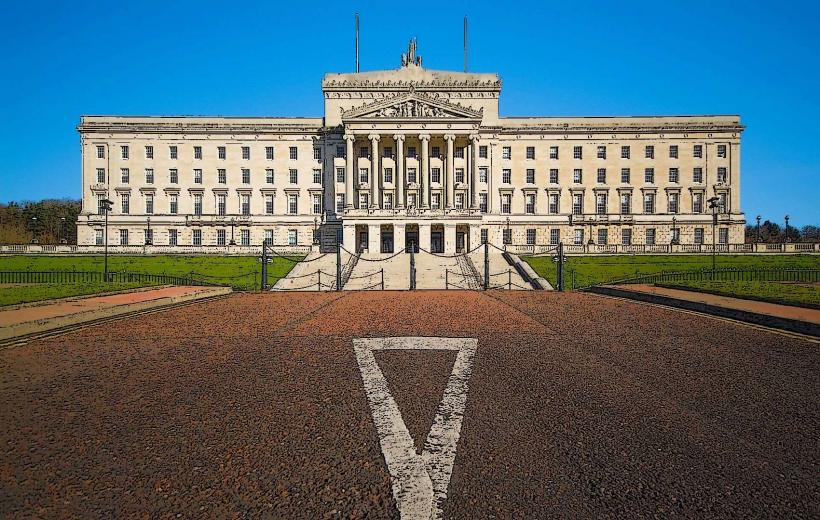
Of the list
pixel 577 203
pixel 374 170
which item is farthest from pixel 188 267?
pixel 577 203

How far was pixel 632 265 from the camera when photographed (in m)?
38.2

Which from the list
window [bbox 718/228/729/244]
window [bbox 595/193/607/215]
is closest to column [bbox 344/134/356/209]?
window [bbox 595/193/607/215]

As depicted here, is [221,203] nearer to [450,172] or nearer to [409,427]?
[450,172]

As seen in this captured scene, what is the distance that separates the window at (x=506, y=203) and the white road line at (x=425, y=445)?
59.4 metres

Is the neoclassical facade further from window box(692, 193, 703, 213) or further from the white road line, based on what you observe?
the white road line

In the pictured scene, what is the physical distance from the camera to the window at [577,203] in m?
66.0

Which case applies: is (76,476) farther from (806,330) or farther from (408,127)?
(408,127)

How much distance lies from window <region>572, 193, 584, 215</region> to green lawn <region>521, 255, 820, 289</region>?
20.5 meters

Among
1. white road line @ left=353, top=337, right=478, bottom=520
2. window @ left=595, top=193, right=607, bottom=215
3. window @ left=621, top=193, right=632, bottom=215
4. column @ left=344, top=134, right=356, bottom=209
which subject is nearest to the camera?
white road line @ left=353, top=337, right=478, bottom=520

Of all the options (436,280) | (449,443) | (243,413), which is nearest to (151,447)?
(243,413)

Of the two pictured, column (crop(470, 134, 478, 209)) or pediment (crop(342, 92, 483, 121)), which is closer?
pediment (crop(342, 92, 483, 121))

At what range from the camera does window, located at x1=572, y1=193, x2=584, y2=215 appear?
66.0 m

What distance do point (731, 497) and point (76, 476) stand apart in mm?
4895

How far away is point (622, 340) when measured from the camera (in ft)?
33.0
